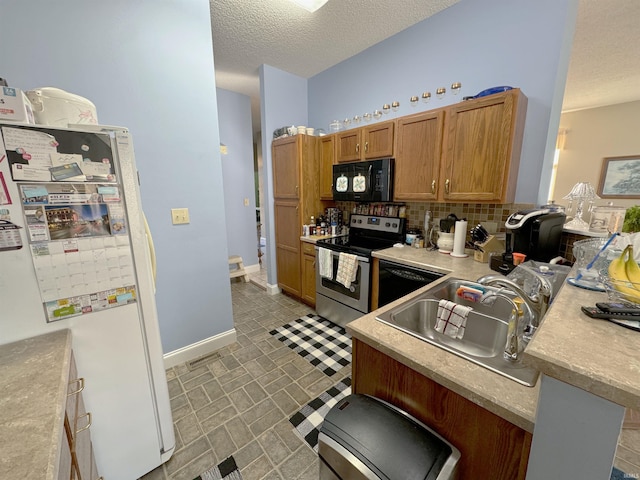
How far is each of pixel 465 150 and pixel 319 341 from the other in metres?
2.04

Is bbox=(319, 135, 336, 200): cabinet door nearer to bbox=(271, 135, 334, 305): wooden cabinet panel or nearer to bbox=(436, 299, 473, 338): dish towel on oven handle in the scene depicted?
bbox=(271, 135, 334, 305): wooden cabinet panel

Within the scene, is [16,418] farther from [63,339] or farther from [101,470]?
[101,470]

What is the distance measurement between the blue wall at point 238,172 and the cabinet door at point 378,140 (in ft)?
7.62

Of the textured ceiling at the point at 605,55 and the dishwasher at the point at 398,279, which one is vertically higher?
the textured ceiling at the point at 605,55

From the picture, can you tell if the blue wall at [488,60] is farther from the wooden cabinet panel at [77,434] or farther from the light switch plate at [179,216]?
the wooden cabinet panel at [77,434]

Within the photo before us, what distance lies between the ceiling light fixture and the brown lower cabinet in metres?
2.58

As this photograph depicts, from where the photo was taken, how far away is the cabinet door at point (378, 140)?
231 cm

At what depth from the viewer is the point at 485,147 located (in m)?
1.79

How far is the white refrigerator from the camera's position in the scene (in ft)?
3.00

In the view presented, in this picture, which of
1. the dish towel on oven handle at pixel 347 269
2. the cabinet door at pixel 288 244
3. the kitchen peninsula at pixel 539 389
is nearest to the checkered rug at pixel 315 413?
the kitchen peninsula at pixel 539 389

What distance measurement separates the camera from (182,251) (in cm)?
204

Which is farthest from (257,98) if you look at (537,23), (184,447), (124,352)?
(184,447)

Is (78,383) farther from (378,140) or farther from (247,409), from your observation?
(378,140)

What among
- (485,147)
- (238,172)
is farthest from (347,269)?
(238,172)
